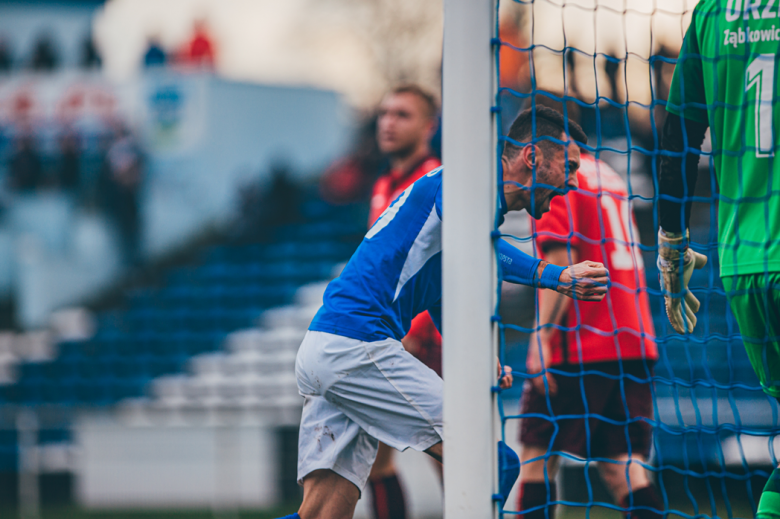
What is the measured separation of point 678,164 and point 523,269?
1.89 feet

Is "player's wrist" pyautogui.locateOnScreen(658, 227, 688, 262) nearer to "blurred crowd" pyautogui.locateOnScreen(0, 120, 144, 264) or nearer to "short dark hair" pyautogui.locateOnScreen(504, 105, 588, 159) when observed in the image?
"short dark hair" pyautogui.locateOnScreen(504, 105, 588, 159)

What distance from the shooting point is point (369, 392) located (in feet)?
8.45

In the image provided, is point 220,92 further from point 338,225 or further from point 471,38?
point 471,38

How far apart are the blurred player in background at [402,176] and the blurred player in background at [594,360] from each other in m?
0.73

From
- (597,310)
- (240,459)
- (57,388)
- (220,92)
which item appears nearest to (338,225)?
(220,92)

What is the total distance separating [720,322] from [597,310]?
4312mm

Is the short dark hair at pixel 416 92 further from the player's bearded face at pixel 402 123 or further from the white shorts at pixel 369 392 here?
the white shorts at pixel 369 392

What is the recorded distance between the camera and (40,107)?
13961mm

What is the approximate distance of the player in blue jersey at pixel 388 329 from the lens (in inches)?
100

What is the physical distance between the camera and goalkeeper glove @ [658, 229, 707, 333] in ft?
8.59

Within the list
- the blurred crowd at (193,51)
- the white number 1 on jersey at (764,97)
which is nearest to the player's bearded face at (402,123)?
the white number 1 on jersey at (764,97)

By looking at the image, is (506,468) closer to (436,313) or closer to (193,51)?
(436,313)

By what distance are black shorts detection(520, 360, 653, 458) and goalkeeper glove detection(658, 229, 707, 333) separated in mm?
514

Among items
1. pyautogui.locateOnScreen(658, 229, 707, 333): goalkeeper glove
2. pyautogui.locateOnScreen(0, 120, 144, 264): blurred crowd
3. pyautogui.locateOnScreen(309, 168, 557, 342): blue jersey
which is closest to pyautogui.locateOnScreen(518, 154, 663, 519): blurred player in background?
pyautogui.locateOnScreen(658, 229, 707, 333): goalkeeper glove
